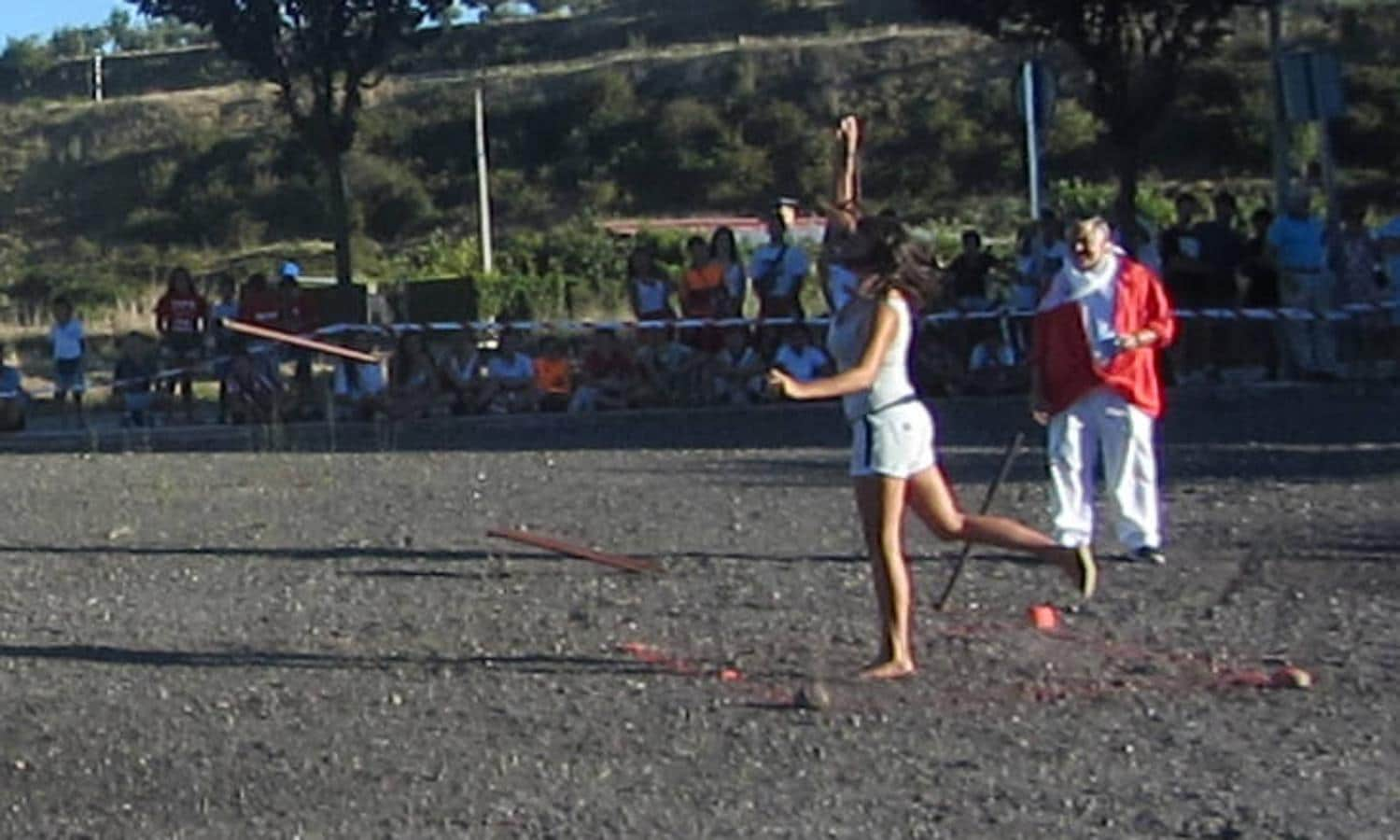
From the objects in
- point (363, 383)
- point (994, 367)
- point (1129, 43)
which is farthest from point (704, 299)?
point (1129, 43)

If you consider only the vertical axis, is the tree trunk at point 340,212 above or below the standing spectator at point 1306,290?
above

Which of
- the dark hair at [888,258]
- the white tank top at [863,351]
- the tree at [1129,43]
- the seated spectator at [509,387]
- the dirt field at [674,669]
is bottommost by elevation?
the dirt field at [674,669]

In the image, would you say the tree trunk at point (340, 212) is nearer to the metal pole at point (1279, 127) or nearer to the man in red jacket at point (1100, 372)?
the metal pole at point (1279, 127)

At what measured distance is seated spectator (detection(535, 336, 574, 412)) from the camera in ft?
74.6

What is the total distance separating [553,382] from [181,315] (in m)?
3.71

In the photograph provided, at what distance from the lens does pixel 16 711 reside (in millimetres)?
9320

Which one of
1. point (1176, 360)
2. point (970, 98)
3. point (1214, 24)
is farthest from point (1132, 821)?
point (970, 98)

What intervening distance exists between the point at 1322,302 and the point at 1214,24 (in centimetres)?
459

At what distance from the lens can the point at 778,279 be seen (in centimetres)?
2238

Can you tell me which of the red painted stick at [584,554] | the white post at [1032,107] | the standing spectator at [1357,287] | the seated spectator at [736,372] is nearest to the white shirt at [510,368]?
the seated spectator at [736,372]

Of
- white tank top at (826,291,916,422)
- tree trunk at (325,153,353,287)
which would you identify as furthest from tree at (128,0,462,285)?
white tank top at (826,291,916,422)

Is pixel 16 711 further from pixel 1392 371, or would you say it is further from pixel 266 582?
pixel 1392 371

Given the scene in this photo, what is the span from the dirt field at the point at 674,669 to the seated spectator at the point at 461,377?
19.3 ft

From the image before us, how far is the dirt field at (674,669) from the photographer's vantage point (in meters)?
7.54
